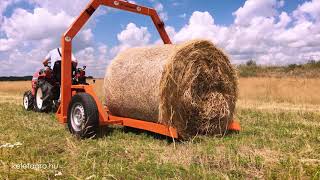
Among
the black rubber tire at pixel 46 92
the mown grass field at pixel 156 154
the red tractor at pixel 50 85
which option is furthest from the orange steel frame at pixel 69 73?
the black rubber tire at pixel 46 92

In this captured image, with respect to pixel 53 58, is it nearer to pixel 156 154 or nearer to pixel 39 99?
pixel 39 99

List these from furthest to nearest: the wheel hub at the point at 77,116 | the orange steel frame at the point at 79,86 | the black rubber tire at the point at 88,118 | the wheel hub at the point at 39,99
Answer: the wheel hub at the point at 39,99
the orange steel frame at the point at 79,86
the wheel hub at the point at 77,116
the black rubber tire at the point at 88,118

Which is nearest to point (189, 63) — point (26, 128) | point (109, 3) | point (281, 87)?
point (109, 3)

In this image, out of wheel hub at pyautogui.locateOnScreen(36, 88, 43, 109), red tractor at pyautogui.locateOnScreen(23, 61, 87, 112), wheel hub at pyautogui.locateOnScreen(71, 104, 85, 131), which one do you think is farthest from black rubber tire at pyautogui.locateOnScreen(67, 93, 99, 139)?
wheel hub at pyautogui.locateOnScreen(36, 88, 43, 109)

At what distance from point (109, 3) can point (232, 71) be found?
A: 2.63 m

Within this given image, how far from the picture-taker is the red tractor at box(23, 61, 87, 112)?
11086 mm

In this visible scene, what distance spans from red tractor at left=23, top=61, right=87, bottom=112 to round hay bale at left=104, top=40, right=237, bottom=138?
326 centimetres

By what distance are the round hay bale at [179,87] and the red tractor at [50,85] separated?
326cm

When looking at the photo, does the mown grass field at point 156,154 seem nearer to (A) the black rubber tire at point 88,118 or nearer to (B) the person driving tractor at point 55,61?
(A) the black rubber tire at point 88,118

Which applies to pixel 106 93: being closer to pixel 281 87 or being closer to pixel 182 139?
pixel 182 139

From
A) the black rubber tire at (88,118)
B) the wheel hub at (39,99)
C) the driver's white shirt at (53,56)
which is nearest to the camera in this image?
the black rubber tire at (88,118)

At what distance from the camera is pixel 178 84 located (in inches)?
270

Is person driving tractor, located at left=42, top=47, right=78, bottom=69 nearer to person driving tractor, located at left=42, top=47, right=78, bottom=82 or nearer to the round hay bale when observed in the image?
person driving tractor, located at left=42, top=47, right=78, bottom=82

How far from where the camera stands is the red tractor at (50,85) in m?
11.1
